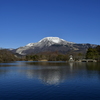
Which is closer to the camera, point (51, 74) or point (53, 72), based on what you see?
point (51, 74)

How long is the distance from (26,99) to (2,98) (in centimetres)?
272

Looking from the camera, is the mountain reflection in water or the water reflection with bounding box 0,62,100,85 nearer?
the mountain reflection in water

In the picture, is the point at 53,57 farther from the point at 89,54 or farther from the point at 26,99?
the point at 26,99

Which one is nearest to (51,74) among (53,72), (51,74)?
(51,74)

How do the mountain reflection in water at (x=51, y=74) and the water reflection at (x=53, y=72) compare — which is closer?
the mountain reflection in water at (x=51, y=74)

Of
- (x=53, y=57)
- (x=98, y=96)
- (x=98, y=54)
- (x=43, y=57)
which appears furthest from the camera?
(x=43, y=57)

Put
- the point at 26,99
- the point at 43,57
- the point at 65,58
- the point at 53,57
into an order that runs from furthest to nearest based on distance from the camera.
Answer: the point at 43,57, the point at 53,57, the point at 65,58, the point at 26,99

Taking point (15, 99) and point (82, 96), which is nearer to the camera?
point (15, 99)

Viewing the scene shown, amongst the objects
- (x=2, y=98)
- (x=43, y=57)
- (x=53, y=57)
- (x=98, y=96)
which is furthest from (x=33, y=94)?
(x=43, y=57)

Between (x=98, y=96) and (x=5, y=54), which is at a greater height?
(x=5, y=54)

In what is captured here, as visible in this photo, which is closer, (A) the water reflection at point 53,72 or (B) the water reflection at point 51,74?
(B) the water reflection at point 51,74

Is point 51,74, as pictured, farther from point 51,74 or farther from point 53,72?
point 53,72

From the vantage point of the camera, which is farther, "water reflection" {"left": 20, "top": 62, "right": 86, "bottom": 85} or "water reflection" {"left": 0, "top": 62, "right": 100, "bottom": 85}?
"water reflection" {"left": 0, "top": 62, "right": 100, "bottom": 85}

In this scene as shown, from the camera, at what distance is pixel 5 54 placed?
394 ft
